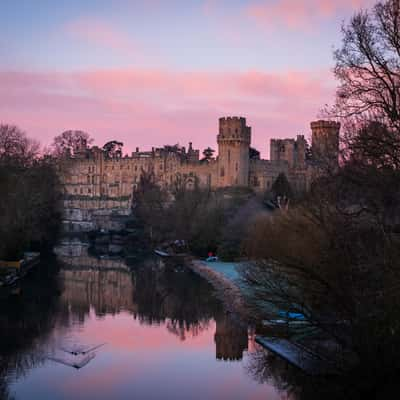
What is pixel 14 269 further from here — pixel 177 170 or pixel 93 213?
pixel 93 213

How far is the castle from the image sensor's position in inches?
1828

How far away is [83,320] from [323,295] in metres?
7.84

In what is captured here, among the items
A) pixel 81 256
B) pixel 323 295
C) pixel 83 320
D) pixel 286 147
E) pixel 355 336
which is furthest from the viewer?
pixel 286 147

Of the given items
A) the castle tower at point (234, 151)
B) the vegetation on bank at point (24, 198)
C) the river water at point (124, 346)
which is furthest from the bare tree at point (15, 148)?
the castle tower at point (234, 151)

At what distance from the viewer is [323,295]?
30.9ft

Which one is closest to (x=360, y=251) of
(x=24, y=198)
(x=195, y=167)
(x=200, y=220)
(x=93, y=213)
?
(x=24, y=198)

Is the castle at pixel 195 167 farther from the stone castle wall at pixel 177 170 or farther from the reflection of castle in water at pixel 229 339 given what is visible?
the reflection of castle in water at pixel 229 339

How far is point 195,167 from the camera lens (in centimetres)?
4950

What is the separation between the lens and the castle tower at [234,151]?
46219 mm

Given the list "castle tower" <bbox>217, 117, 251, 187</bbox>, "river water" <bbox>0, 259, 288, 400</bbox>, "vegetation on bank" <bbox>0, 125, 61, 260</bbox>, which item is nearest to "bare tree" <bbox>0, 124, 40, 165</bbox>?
"vegetation on bank" <bbox>0, 125, 61, 260</bbox>

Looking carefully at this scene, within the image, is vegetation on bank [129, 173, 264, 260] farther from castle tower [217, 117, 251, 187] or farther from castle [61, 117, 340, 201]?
castle [61, 117, 340, 201]

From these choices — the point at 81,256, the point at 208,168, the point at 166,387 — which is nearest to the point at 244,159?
the point at 208,168

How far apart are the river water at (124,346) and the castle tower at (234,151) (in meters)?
25.4

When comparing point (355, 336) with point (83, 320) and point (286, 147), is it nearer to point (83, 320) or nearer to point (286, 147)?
point (83, 320)
